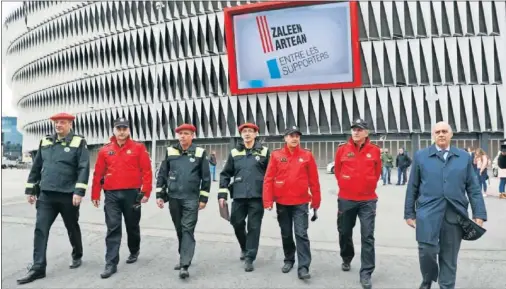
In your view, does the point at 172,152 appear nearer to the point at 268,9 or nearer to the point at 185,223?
the point at 185,223

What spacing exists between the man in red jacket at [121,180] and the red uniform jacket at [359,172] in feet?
8.71

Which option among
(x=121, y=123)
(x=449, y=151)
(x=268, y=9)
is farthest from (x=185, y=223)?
(x=268, y=9)

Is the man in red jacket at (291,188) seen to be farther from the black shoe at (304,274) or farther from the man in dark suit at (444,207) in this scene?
the man in dark suit at (444,207)

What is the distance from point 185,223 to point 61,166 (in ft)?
5.94

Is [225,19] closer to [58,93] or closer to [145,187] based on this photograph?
[58,93]

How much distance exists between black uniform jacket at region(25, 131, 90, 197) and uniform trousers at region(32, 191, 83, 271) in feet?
0.43

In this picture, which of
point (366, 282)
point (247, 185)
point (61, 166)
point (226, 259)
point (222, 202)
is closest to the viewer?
point (366, 282)

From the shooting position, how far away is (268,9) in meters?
36.7

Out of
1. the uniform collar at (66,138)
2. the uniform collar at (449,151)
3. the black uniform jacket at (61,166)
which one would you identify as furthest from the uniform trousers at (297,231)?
the uniform collar at (66,138)

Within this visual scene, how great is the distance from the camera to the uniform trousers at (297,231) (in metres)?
5.46

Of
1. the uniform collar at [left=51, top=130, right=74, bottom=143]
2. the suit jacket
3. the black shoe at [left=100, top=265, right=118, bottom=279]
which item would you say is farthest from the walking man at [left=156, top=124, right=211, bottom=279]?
the suit jacket

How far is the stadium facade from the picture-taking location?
36.6m

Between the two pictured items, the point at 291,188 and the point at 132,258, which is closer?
the point at 291,188

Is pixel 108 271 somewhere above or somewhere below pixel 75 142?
below
